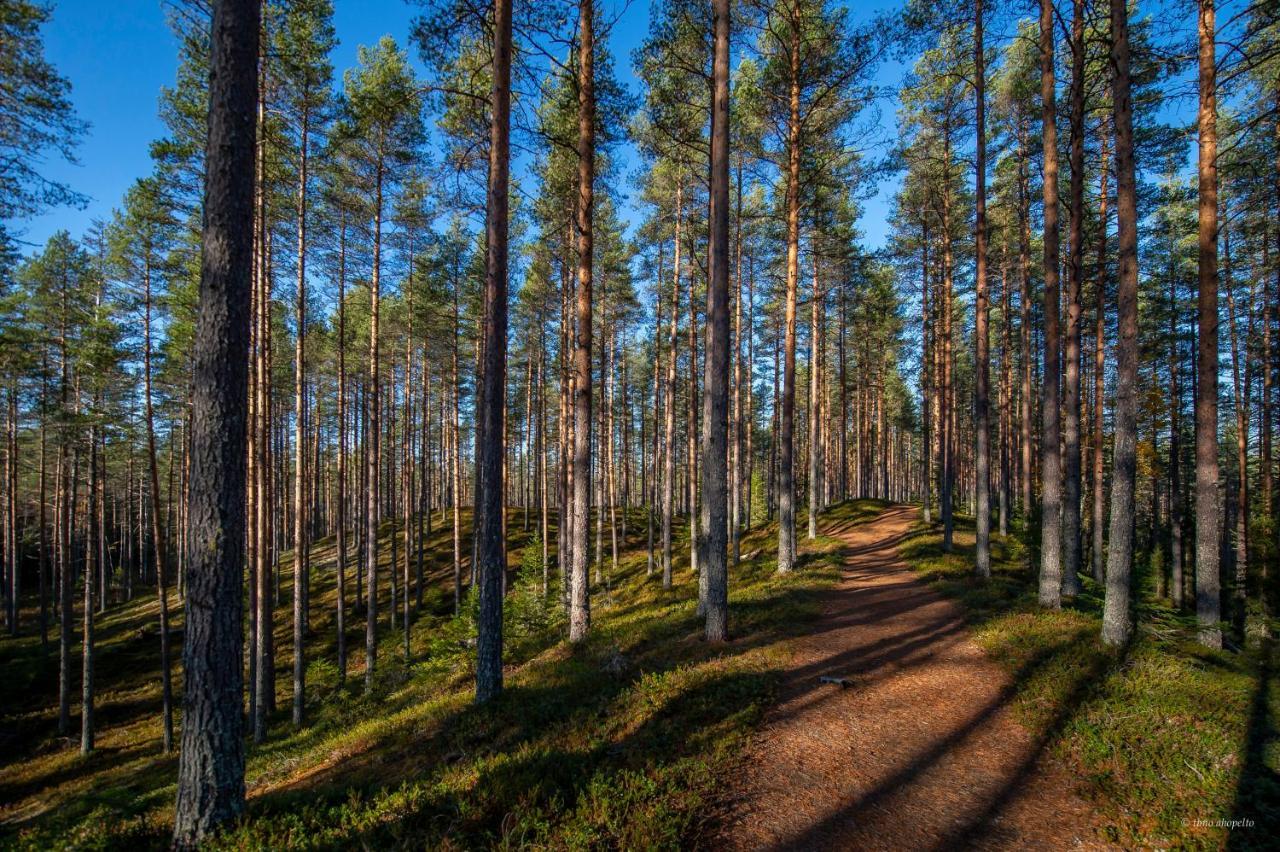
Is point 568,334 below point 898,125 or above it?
below

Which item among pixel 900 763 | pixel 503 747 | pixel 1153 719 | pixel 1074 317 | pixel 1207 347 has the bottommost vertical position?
pixel 503 747

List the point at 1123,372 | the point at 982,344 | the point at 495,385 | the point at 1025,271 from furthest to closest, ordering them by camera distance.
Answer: the point at 1025,271, the point at 982,344, the point at 1123,372, the point at 495,385

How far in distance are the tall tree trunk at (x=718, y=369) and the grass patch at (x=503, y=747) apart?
113 cm

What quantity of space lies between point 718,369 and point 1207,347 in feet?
32.0

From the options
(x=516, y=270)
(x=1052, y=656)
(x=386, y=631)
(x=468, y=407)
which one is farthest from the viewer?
(x=468, y=407)

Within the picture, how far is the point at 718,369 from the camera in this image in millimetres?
8422

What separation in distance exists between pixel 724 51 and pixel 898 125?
11.2m

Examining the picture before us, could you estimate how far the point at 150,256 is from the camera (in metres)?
14.5

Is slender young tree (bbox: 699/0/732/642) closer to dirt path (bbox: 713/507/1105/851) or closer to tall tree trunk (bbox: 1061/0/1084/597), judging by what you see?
dirt path (bbox: 713/507/1105/851)

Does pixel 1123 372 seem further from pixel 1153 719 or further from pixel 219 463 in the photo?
pixel 219 463

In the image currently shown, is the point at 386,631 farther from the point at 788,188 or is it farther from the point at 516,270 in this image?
the point at 788,188

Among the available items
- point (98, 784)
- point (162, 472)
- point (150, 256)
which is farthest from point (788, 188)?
point (162, 472)

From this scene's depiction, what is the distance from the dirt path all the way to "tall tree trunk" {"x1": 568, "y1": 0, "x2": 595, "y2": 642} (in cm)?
443

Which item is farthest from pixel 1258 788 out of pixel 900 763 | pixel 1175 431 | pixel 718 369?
pixel 1175 431
